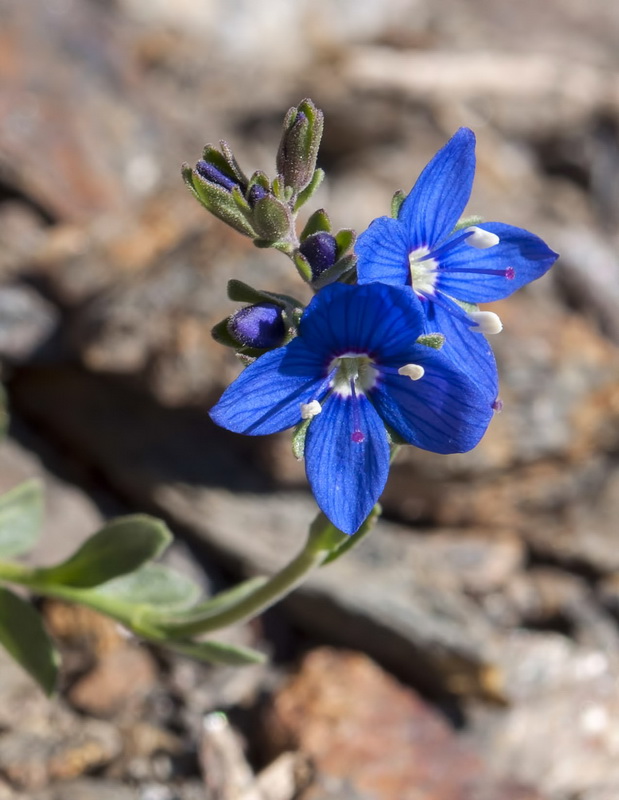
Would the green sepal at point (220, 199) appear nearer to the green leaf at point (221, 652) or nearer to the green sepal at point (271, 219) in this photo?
the green sepal at point (271, 219)

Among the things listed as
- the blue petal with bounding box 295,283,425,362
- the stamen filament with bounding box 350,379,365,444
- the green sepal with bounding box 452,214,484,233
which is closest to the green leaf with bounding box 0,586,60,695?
the stamen filament with bounding box 350,379,365,444

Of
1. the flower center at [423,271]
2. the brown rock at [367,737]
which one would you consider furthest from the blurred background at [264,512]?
the flower center at [423,271]

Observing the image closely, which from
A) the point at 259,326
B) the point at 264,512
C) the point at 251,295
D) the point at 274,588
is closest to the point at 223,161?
the point at 251,295

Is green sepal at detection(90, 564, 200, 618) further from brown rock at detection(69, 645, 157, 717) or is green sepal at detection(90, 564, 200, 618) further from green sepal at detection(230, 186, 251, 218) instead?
green sepal at detection(230, 186, 251, 218)

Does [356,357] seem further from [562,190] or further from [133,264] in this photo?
[562,190]

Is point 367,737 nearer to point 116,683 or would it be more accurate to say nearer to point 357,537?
point 116,683
